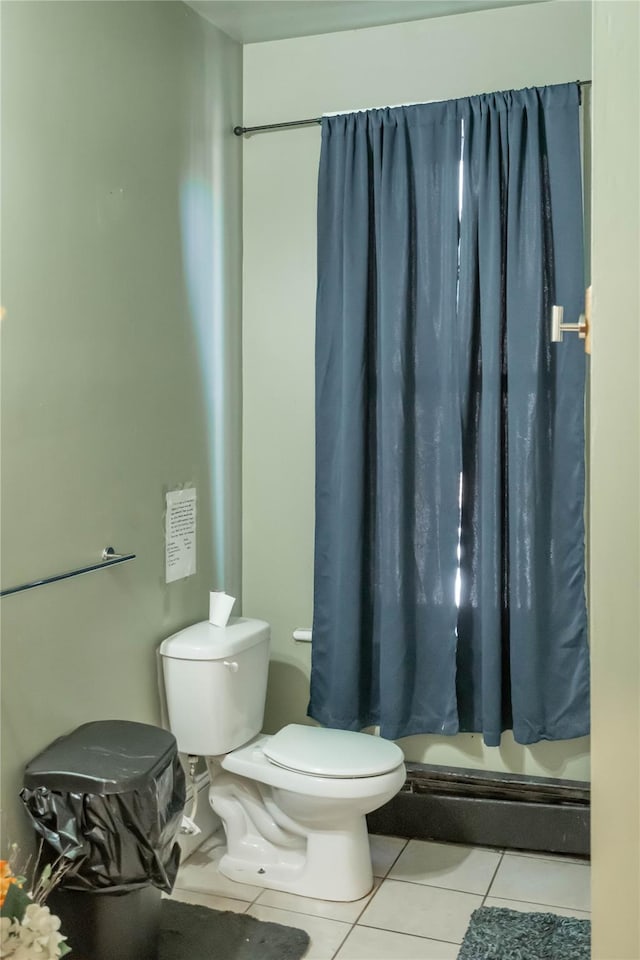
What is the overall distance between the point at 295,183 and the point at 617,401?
2261 mm

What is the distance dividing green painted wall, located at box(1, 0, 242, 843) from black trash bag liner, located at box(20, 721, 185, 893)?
89 mm

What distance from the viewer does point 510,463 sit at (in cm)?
285

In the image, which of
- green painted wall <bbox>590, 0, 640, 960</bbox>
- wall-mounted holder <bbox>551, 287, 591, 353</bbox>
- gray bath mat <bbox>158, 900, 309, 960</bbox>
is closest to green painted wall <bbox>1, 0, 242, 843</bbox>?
gray bath mat <bbox>158, 900, 309, 960</bbox>

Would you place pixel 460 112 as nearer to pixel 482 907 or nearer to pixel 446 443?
pixel 446 443

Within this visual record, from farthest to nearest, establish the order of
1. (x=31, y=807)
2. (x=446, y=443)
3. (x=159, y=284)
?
(x=446, y=443) → (x=159, y=284) → (x=31, y=807)

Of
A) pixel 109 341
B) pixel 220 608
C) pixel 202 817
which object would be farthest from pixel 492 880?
pixel 109 341

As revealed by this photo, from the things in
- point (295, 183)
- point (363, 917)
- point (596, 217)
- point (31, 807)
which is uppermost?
point (295, 183)

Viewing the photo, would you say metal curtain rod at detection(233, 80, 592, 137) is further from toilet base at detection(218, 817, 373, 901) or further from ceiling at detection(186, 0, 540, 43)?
toilet base at detection(218, 817, 373, 901)

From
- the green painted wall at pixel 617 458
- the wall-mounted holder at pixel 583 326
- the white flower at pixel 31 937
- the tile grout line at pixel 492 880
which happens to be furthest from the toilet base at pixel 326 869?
the wall-mounted holder at pixel 583 326

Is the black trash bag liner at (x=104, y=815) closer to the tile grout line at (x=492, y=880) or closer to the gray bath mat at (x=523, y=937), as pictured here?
the gray bath mat at (x=523, y=937)

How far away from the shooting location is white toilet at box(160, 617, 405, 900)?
2.59 meters

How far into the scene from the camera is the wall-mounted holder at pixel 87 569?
2.08 metres

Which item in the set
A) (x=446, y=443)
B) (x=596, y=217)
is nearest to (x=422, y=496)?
(x=446, y=443)

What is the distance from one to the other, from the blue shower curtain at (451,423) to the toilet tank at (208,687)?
1.30 feet
